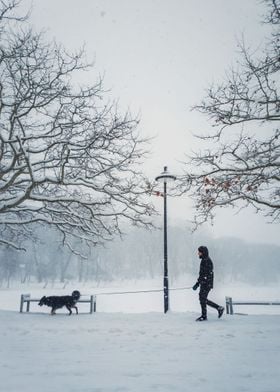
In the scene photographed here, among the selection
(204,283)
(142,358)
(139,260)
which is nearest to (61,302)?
(204,283)

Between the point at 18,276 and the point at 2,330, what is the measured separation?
217ft

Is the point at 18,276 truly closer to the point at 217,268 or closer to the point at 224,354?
the point at 217,268

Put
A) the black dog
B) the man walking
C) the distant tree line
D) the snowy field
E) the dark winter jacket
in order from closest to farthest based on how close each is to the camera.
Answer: the snowy field < the man walking < the dark winter jacket < the black dog < the distant tree line

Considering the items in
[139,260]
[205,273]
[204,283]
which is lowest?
[204,283]

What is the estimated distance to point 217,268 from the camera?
2694 inches

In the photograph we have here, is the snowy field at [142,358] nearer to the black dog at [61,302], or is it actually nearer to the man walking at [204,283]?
the man walking at [204,283]

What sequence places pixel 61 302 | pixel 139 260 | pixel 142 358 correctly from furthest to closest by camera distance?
pixel 139 260, pixel 61 302, pixel 142 358

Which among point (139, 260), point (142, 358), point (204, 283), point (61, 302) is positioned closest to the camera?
point (142, 358)

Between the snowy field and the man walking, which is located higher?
the man walking

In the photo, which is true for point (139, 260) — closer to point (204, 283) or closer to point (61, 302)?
point (61, 302)

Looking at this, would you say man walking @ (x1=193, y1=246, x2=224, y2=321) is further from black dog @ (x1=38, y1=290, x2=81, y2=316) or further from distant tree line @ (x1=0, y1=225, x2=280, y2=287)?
distant tree line @ (x1=0, y1=225, x2=280, y2=287)

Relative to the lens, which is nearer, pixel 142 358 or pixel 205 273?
pixel 142 358

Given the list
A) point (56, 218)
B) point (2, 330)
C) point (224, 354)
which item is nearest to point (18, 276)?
point (56, 218)

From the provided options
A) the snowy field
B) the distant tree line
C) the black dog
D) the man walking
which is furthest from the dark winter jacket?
the distant tree line
